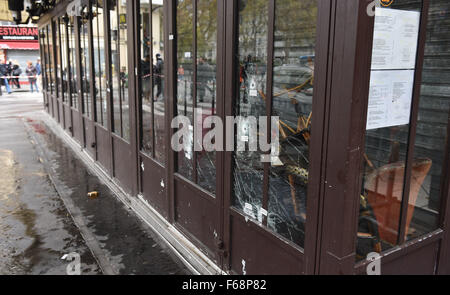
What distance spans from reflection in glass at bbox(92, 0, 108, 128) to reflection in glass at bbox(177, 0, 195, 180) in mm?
2672

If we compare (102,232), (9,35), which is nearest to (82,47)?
(102,232)

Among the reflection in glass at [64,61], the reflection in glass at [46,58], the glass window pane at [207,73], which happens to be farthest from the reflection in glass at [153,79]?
the reflection in glass at [46,58]

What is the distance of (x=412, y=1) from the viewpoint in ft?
7.22

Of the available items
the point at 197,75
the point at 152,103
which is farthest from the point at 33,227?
the point at 197,75

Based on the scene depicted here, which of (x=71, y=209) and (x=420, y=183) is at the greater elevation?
(x=420, y=183)

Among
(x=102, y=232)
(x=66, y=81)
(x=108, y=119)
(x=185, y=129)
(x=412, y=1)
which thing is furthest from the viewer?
(x=66, y=81)

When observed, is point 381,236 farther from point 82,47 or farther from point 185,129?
point 82,47

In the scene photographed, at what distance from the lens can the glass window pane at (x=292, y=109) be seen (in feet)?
7.61

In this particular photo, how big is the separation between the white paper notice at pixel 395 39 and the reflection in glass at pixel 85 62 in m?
5.82

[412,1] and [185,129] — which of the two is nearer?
[412,1]

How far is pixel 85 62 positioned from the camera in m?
7.51

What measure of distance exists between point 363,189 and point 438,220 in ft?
2.86

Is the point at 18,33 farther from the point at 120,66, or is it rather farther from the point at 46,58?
the point at 120,66

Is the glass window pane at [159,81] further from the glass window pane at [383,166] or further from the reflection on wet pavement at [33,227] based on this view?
the glass window pane at [383,166]
